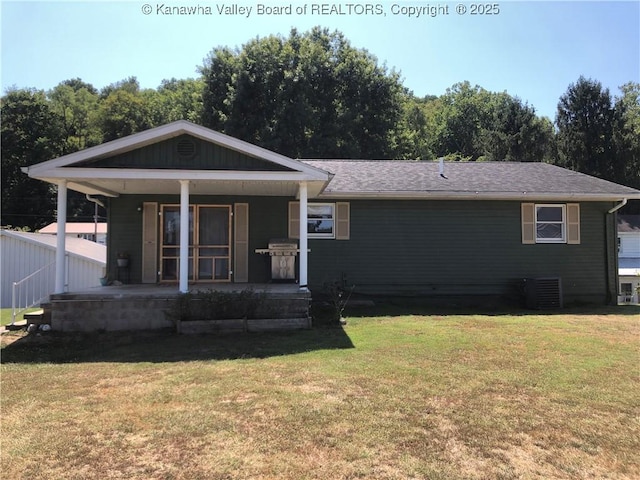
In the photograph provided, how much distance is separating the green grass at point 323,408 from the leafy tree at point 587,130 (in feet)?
96.0

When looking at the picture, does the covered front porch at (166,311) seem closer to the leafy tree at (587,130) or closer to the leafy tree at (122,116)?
the leafy tree at (587,130)

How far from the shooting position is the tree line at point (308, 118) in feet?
91.2

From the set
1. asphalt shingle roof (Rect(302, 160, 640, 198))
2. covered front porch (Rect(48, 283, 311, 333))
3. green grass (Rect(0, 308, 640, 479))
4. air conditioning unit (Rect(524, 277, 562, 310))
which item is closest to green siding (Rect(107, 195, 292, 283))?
asphalt shingle roof (Rect(302, 160, 640, 198))

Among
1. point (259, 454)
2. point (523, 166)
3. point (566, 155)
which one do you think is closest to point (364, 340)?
point (259, 454)

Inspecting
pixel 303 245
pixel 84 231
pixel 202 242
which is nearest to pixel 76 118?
pixel 84 231

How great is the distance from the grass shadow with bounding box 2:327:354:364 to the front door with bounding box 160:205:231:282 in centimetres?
332

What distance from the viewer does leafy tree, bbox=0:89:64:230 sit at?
3531 cm

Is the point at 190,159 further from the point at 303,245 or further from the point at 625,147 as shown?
the point at 625,147

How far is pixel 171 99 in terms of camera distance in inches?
1646

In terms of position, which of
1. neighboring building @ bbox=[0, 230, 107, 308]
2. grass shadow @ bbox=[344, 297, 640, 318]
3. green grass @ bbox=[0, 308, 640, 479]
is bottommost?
green grass @ bbox=[0, 308, 640, 479]

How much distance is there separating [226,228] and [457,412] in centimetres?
820

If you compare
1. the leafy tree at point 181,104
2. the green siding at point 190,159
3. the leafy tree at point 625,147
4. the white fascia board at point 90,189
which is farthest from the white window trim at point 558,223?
the leafy tree at point 625,147

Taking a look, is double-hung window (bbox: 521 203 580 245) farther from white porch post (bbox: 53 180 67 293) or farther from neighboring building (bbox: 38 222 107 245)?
neighboring building (bbox: 38 222 107 245)

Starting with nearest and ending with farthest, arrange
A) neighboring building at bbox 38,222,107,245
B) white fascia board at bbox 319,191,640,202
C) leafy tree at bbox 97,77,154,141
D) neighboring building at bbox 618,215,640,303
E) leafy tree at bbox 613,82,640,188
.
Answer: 1. white fascia board at bbox 319,191,640,202
2. neighboring building at bbox 618,215,640,303
3. neighboring building at bbox 38,222,107,245
4. leafy tree at bbox 613,82,640,188
5. leafy tree at bbox 97,77,154,141
